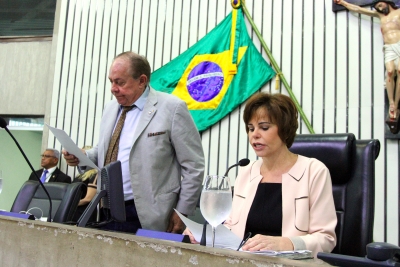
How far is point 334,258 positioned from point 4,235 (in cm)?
74

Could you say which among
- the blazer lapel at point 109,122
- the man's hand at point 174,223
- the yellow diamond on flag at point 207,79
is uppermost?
the yellow diamond on flag at point 207,79

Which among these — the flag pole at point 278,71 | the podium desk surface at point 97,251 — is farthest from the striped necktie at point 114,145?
the flag pole at point 278,71

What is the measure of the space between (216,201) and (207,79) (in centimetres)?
367

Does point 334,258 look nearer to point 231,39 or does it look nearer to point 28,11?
point 231,39

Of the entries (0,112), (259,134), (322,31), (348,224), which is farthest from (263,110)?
(0,112)

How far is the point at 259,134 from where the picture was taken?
159cm

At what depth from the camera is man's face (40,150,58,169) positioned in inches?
197

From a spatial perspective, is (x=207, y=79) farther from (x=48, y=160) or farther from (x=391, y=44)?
(x=48, y=160)

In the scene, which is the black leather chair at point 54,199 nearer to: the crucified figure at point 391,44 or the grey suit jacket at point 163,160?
the grey suit jacket at point 163,160

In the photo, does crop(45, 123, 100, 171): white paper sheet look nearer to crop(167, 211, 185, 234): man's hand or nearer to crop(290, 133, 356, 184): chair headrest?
crop(167, 211, 185, 234): man's hand

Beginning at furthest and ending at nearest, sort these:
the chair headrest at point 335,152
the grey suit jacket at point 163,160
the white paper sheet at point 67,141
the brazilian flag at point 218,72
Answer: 1. the brazilian flag at point 218,72
2. the grey suit jacket at point 163,160
3. the chair headrest at point 335,152
4. the white paper sheet at point 67,141

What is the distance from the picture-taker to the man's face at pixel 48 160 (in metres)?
5.00

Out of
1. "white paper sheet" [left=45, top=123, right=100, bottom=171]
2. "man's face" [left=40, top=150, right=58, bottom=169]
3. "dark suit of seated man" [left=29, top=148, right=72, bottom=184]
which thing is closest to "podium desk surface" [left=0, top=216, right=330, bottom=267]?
"white paper sheet" [left=45, top=123, right=100, bottom=171]

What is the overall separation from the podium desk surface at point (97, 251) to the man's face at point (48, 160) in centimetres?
416
